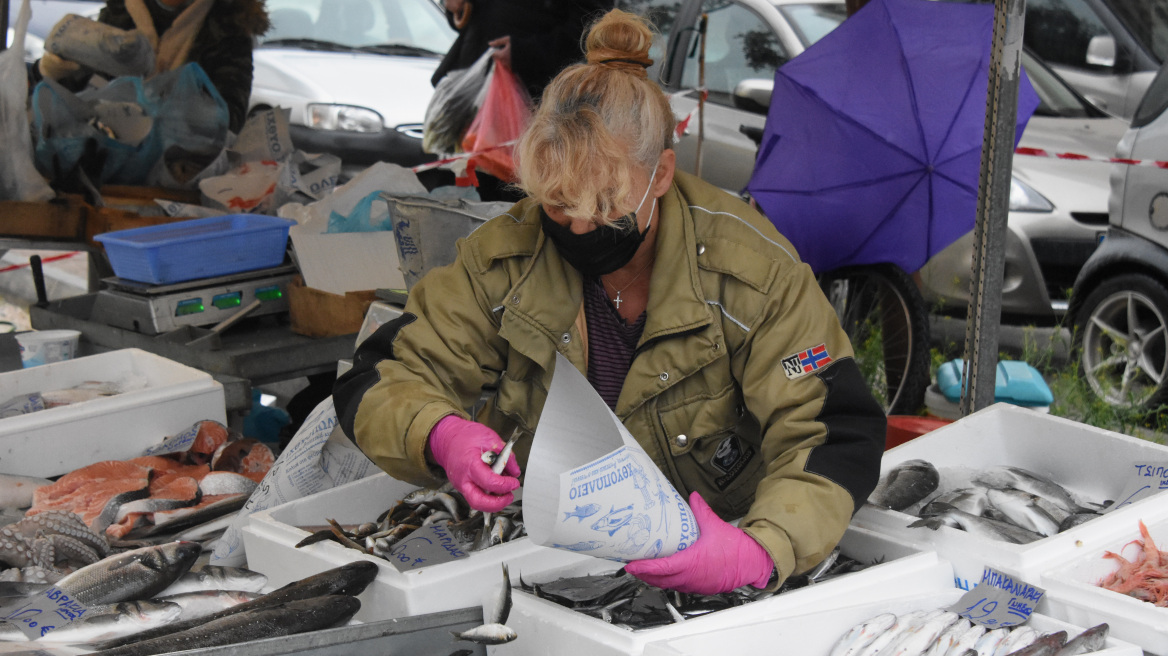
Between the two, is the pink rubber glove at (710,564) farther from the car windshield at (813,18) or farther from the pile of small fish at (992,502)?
the car windshield at (813,18)

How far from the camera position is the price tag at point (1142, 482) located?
232 centimetres

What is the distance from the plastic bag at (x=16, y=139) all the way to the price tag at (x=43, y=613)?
3.38 meters

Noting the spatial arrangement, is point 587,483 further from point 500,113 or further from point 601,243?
point 500,113

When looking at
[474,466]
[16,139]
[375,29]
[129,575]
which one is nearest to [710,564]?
[474,466]

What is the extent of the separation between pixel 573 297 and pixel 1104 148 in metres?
4.74

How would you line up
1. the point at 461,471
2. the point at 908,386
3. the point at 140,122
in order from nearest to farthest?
the point at 461,471 → the point at 908,386 → the point at 140,122

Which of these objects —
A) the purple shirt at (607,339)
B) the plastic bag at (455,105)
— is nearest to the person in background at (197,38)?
the plastic bag at (455,105)

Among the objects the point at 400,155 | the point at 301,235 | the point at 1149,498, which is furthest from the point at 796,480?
the point at 400,155

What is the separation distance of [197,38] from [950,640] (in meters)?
5.56

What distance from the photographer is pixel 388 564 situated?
1950 mm

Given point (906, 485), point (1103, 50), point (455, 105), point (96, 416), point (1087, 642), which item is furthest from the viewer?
point (1103, 50)

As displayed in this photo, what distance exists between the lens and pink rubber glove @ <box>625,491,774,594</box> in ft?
5.48

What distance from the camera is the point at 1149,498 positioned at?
2121 mm

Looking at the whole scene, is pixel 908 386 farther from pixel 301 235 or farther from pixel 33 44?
pixel 33 44
